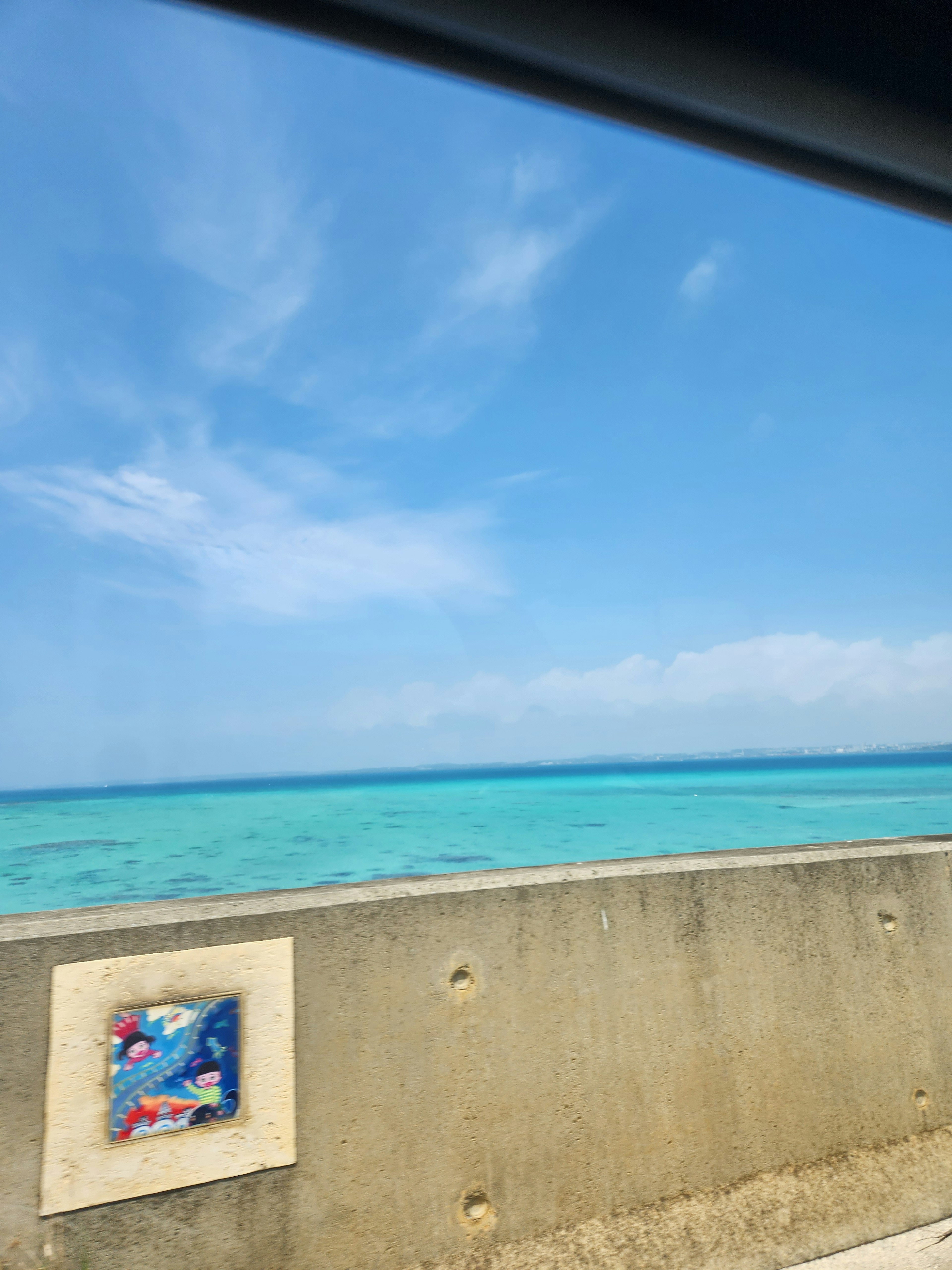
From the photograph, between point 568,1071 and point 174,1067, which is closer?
point 174,1067

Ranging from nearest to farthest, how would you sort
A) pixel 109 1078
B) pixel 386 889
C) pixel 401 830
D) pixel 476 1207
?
pixel 109 1078, pixel 476 1207, pixel 386 889, pixel 401 830

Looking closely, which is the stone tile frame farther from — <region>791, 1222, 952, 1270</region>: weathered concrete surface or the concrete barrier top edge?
<region>791, 1222, 952, 1270</region>: weathered concrete surface

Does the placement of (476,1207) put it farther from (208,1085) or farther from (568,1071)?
(208,1085)

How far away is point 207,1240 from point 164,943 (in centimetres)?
79

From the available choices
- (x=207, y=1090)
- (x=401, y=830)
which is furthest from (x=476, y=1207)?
(x=401, y=830)

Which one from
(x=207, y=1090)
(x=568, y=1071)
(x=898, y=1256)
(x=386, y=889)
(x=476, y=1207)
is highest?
(x=386, y=889)

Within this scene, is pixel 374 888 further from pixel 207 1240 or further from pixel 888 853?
pixel 888 853

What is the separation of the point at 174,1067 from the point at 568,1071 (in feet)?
4.07

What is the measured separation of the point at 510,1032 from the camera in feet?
7.59

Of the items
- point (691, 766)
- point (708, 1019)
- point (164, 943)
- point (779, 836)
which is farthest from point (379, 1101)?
point (691, 766)

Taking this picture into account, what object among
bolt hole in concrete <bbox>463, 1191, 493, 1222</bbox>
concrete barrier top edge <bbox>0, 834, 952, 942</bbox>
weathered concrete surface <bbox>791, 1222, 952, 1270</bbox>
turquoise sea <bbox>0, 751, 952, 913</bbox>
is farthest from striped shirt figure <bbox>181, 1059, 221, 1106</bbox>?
turquoise sea <bbox>0, 751, 952, 913</bbox>

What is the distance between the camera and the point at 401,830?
41.5m

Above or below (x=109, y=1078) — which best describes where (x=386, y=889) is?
above

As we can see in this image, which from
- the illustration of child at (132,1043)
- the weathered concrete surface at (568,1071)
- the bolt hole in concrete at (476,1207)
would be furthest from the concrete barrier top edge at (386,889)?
the bolt hole in concrete at (476,1207)
